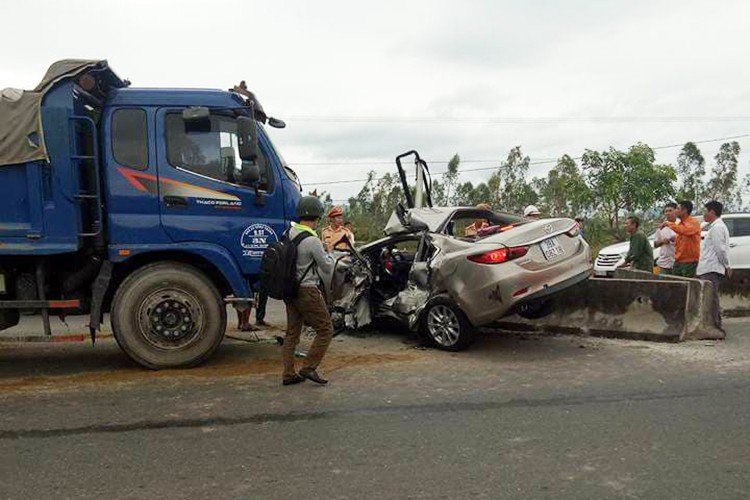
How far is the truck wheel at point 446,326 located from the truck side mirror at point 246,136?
8.42 ft

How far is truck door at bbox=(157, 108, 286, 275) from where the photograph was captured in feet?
19.7

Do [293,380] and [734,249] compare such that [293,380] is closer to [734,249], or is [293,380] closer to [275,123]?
[275,123]

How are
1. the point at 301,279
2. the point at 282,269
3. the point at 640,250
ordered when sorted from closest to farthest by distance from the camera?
the point at 282,269, the point at 301,279, the point at 640,250

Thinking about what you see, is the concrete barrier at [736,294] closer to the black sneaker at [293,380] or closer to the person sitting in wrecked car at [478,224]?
the person sitting in wrecked car at [478,224]

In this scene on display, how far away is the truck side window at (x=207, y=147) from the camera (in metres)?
Result: 6.05

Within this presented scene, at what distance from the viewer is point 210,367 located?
632 cm

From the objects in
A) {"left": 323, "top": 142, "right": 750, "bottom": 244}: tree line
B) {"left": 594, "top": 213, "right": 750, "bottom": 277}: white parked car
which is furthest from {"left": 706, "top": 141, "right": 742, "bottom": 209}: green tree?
{"left": 594, "top": 213, "right": 750, "bottom": 277}: white parked car

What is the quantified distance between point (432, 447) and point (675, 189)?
22.1 metres

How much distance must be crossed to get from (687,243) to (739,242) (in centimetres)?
391

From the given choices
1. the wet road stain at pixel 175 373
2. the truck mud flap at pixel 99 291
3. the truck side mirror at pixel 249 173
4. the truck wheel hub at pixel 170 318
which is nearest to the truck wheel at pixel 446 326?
the wet road stain at pixel 175 373

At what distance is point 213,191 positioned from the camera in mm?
6082

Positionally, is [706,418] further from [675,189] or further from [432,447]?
[675,189]

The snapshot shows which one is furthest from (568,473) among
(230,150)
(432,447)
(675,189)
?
(675,189)

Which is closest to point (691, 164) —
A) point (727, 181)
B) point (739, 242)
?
point (727, 181)
